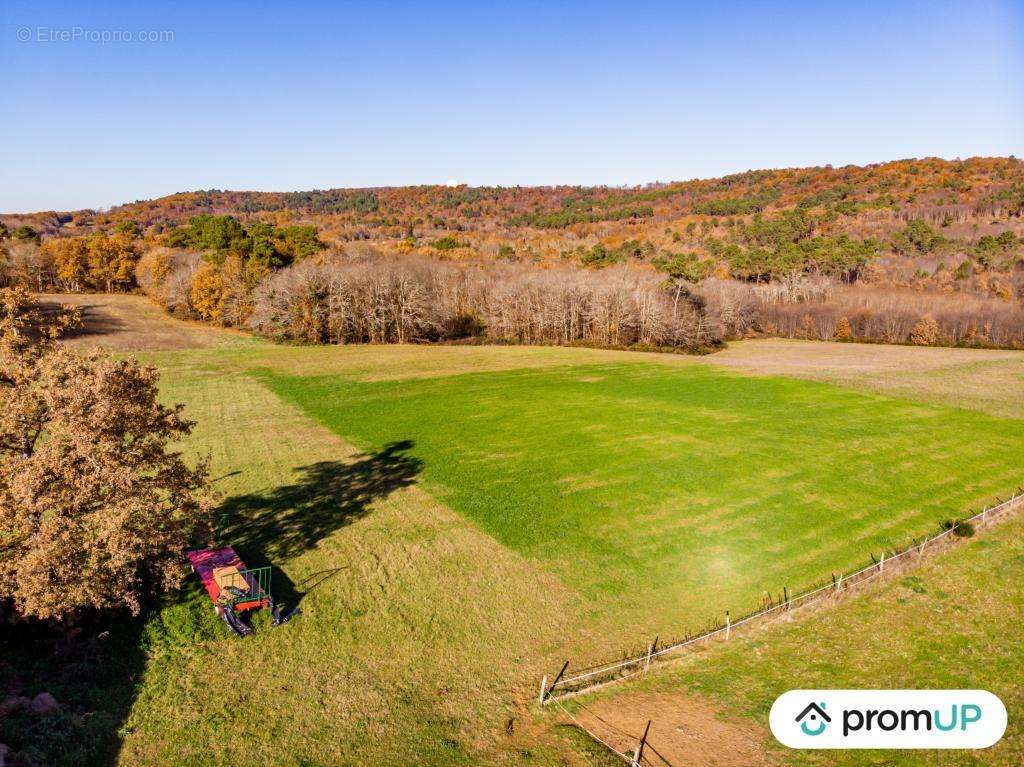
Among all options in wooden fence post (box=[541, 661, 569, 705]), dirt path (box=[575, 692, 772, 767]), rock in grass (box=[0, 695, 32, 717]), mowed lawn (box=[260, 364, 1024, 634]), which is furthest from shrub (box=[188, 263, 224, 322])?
dirt path (box=[575, 692, 772, 767])

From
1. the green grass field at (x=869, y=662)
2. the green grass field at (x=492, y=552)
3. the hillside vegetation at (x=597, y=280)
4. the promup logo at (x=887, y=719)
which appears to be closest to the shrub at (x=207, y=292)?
the hillside vegetation at (x=597, y=280)

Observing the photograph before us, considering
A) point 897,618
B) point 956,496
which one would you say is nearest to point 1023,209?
point 956,496

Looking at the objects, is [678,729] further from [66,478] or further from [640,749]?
[66,478]

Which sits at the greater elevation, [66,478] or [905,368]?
[66,478]

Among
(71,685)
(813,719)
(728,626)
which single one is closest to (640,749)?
(813,719)

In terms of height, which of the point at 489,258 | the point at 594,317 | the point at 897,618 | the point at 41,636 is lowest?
the point at 897,618

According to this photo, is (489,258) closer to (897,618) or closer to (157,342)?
(157,342)
